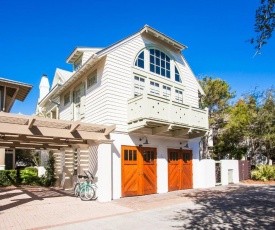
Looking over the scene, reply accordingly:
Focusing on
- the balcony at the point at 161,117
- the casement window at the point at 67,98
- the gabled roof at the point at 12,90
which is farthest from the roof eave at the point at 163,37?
the gabled roof at the point at 12,90

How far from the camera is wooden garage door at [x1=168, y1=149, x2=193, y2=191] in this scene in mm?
14766

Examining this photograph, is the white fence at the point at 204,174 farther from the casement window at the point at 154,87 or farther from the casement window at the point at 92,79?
the casement window at the point at 92,79

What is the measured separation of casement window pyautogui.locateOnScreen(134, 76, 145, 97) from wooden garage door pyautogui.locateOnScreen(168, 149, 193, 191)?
12.3ft

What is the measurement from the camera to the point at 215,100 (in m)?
23.3

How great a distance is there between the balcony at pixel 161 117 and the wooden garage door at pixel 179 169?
1.27 metres

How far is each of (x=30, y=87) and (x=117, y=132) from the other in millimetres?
7760

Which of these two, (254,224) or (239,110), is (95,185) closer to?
(254,224)

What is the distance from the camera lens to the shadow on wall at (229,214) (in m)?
7.30

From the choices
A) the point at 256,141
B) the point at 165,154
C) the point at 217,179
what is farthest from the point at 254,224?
the point at 256,141

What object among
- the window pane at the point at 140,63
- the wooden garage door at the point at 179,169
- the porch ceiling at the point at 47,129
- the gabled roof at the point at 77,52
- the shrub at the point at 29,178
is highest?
the gabled roof at the point at 77,52

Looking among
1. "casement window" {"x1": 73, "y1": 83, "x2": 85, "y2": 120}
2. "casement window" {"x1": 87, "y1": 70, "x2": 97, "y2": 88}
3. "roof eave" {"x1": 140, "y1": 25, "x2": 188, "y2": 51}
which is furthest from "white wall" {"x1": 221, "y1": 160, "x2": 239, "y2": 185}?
"casement window" {"x1": 87, "y1": 70, "x2": 97, "y2": 88}

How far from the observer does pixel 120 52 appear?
44.2 ft

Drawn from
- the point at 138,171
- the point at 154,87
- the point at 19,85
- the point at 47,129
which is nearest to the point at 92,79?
the point at 154,87

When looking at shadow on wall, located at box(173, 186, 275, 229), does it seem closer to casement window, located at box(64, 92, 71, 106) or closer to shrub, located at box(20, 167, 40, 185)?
casement window, located at box(64, 92, 71, 106)
